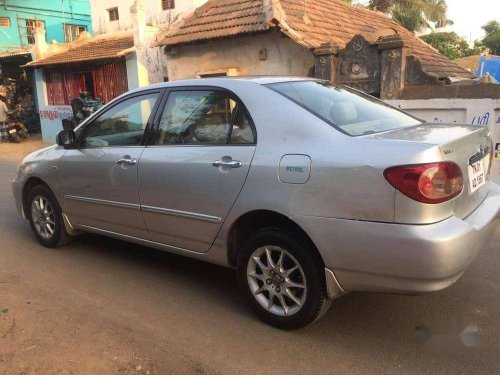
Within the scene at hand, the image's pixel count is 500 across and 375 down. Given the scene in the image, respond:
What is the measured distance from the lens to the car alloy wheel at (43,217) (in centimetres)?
491

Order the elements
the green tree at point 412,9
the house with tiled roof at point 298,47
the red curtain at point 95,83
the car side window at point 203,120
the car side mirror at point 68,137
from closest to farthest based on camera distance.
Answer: the car side window at point 203,120 → the car side mirror at point 68,137 → the house with tiled roof at point 298,47 → the red curtain at point 95,83 → the green tree at point 412,9

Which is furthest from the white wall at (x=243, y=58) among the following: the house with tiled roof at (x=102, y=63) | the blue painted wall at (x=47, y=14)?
the blue painted wall at (x=47, y=14)

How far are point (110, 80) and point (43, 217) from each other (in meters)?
11.3

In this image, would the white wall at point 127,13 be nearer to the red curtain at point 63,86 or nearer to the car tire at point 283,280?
the red curtain at point 63,86

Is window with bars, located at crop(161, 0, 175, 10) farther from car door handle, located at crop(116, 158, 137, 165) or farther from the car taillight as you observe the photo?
the car taillight

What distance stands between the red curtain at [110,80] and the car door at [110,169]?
1107cm

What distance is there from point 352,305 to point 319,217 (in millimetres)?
1087

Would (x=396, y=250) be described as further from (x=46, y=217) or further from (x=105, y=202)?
(x=46, y=217)

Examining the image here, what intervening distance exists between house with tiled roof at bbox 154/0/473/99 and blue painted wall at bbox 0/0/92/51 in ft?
55.4

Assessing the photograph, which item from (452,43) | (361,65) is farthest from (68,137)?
(452,43)

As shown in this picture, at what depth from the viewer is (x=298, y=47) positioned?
9.82 m

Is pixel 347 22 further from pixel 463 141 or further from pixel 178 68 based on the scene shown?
pixel 463 141

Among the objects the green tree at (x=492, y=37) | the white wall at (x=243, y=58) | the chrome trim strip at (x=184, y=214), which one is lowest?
the chrome trim strip at (x=184, y=214)

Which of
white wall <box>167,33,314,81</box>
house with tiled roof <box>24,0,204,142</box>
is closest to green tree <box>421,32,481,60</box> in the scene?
house with tiled roof <box>24,0,204,142</box>
